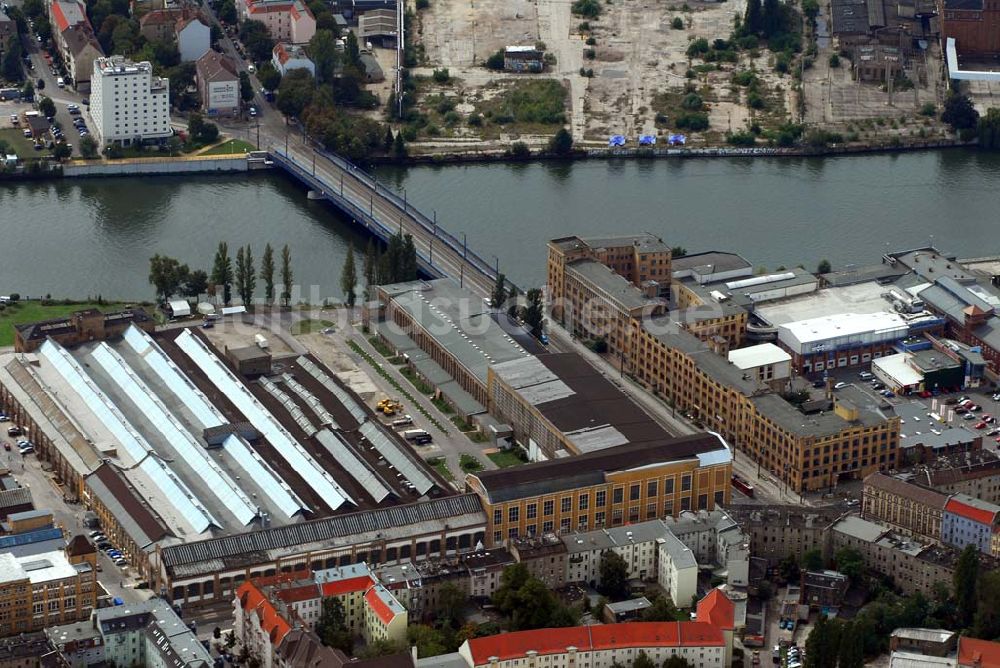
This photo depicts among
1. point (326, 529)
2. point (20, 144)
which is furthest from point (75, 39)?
point (326, 529)

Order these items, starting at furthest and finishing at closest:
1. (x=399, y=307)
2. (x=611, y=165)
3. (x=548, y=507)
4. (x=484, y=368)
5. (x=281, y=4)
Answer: (x=281, y=4), (x=611, y=165), (x=399, y=307), (x=484, y=368), (x=548, y=507)

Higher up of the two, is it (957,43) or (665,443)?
(957,43)

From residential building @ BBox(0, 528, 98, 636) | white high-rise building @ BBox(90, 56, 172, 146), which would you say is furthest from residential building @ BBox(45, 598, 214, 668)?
white high-rise building @ BBox(90, 56, 172, 146)

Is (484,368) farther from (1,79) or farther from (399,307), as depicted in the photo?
(1,79)

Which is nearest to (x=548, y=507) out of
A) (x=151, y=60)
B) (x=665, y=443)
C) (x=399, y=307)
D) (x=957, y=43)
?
(x=665, y=443)

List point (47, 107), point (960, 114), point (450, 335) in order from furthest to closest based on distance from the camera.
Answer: point (960, 114) → point (47, 107) → point (450, 335)

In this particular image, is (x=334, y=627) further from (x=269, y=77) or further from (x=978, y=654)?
(x=269, y=77)

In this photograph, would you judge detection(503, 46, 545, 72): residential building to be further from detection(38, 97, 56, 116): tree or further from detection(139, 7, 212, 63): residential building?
detection(38, 97, 56, 116): tree
